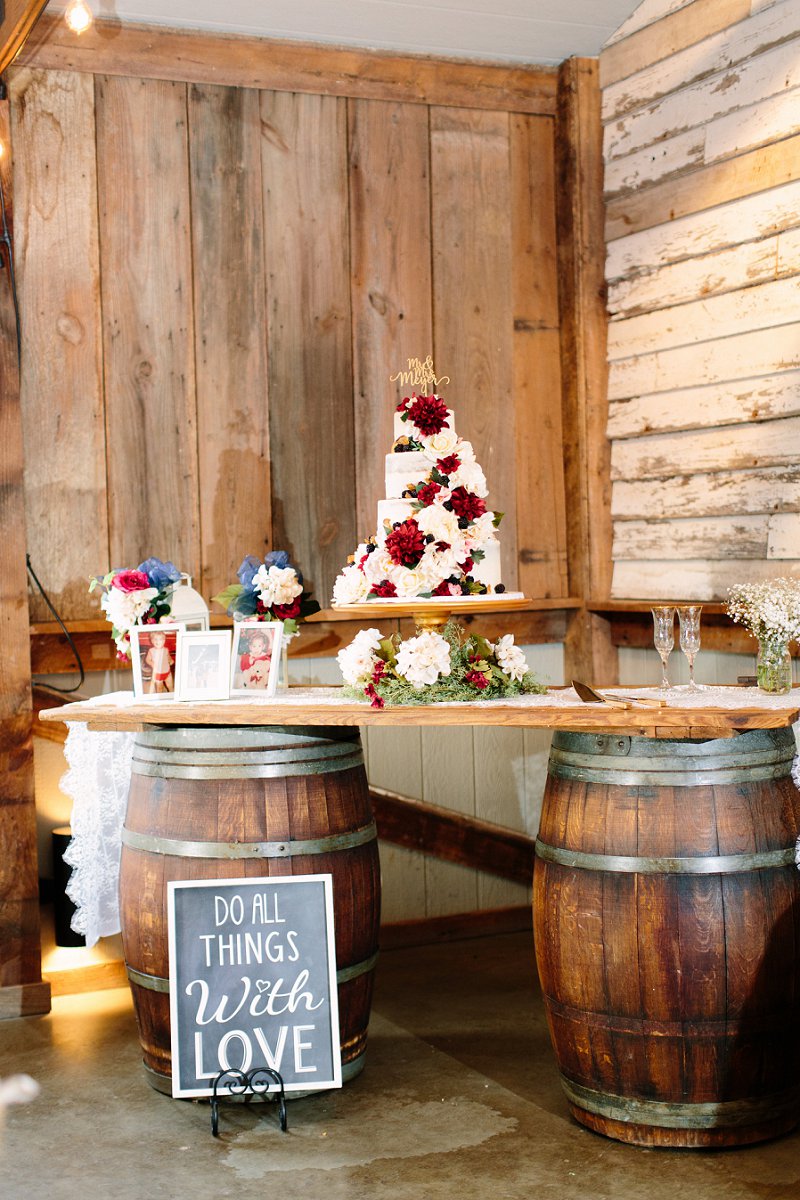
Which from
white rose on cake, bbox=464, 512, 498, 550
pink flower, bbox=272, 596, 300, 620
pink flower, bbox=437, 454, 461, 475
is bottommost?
pink flower, bbox=272, 596, 300, 620

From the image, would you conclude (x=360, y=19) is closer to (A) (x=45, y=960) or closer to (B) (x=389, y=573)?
(B) (x=389, y=573)

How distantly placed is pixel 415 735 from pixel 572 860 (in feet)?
6.07

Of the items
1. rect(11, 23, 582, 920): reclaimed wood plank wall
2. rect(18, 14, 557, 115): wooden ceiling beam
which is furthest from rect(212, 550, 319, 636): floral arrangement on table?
rect(18, 14, 557, 115): wooden ceiling beam

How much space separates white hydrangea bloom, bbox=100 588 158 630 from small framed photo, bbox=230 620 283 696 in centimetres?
25

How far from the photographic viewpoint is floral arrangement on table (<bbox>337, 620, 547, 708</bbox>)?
325 cm

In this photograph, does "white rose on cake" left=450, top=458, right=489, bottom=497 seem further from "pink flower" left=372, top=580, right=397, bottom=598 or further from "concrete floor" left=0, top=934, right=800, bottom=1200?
"concrete floor" left=0, top=934, right=800, bottom=1200

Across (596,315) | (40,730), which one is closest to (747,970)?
(40,730)

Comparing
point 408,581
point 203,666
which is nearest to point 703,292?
point 408,581

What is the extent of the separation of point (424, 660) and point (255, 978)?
840 millimetres

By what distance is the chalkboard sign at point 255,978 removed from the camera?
3.17 meters

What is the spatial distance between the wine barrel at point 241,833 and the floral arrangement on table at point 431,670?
0.18 meters

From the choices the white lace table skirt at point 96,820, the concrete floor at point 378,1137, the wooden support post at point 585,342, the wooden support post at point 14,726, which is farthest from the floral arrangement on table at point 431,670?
the wooden support post at point 585,342

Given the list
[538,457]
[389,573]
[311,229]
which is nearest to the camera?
[389,573]

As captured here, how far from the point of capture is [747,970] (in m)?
2.85
